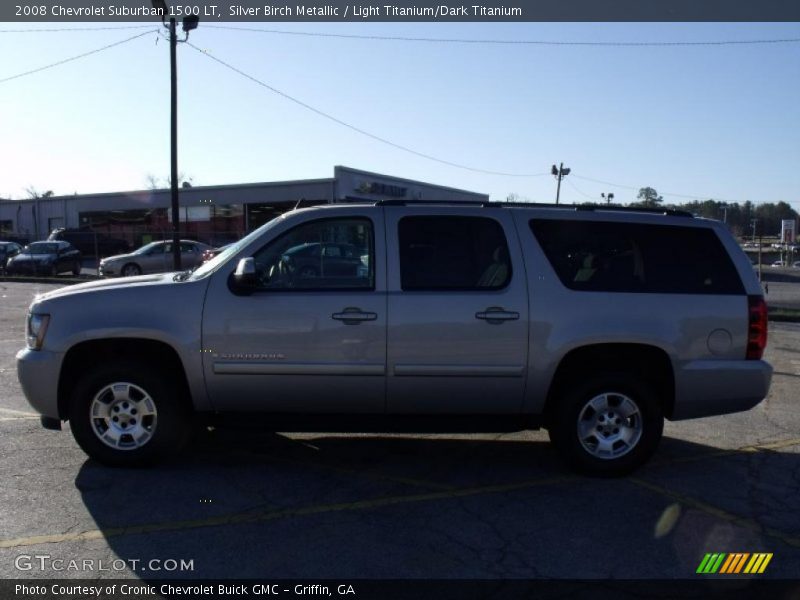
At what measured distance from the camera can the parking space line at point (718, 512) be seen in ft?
14.4

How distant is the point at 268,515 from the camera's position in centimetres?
457

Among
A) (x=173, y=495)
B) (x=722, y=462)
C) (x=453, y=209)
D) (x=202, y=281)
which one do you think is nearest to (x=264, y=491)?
(x=173, y=495)

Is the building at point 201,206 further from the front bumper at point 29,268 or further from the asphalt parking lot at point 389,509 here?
the asphalt parking lot at point 389,509

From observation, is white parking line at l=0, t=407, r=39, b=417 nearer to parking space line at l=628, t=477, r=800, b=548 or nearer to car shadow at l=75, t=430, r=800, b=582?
car shadow at l=75, t=430, r=800, b=582

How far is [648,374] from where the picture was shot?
18.1ft

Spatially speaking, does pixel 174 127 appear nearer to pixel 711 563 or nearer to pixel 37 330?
pixel 37 330

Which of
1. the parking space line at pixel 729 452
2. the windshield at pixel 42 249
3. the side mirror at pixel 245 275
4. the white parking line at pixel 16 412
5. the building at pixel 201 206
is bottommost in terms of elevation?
the parking space line at pixel 729 452

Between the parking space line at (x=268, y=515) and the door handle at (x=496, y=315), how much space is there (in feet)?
3.96

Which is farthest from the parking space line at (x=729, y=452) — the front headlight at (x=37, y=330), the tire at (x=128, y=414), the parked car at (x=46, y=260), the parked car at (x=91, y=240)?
the parked car at (x=91, y=240)

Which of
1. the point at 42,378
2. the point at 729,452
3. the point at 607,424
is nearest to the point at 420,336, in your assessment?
the point at 607,424

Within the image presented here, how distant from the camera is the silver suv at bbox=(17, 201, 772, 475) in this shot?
5.14 metres

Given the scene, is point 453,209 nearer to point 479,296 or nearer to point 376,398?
point 479,296

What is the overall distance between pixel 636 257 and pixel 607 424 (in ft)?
4.18

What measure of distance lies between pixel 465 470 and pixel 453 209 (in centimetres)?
201
